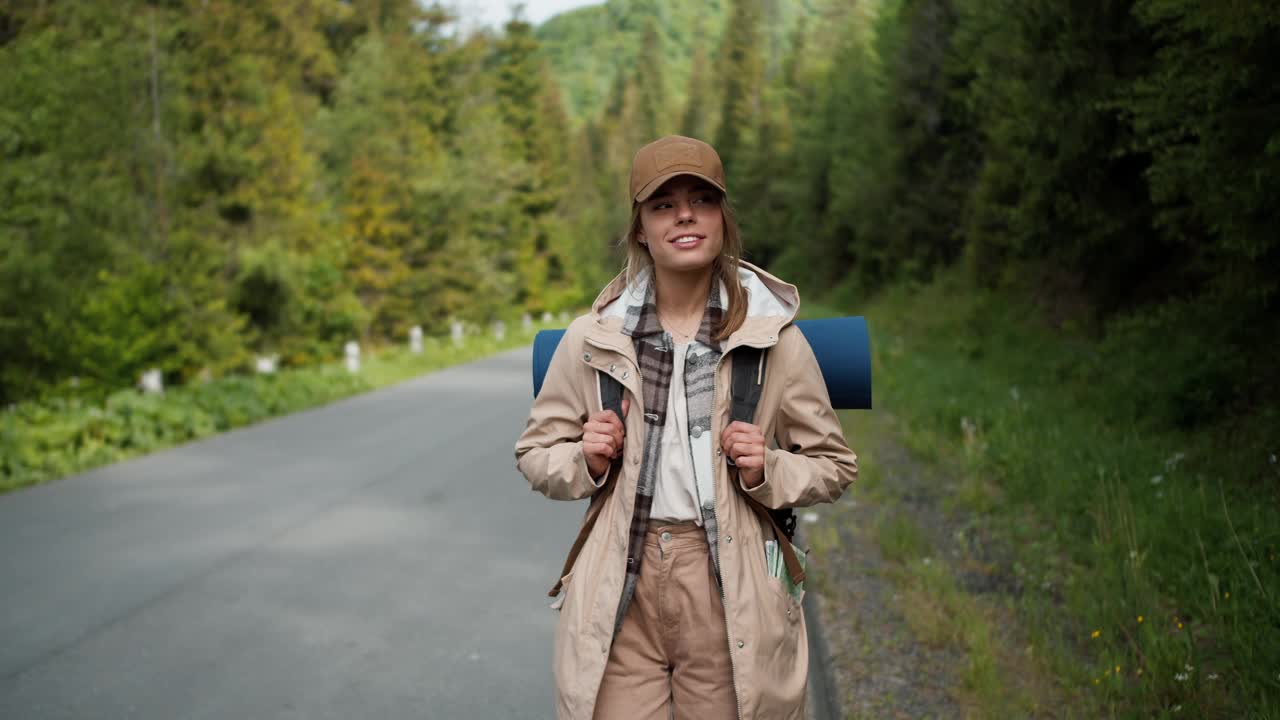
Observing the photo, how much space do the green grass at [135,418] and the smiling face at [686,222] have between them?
925 cm

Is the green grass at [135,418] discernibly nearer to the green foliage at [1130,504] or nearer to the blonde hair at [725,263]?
the green foliage at [1130,504]

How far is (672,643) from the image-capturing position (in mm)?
2480

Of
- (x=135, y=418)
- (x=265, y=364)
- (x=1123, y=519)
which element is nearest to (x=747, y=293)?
(x=1123, y=519)

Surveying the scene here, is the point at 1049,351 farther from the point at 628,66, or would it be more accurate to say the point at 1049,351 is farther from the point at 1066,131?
the point at 628,66

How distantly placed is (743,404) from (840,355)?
1.23 feet

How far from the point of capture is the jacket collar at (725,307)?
2436mm

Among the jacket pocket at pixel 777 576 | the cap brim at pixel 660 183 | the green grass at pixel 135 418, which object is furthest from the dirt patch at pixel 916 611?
the green grass at pixel 135 418

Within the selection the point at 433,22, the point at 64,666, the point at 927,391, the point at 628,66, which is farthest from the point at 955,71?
the point at 628,66

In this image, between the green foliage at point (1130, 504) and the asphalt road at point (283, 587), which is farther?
the asphalt road at point (283, 587)

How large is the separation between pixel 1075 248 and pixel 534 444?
1168 cm

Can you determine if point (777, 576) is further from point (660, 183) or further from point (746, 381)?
point (660, 183)

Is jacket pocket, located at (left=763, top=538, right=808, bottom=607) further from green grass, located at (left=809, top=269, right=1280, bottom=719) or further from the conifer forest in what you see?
green grass, located at (left=809, top=269, right=1280, bottom=719)

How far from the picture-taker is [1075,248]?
499 inches

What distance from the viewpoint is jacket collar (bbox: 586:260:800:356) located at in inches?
95.9
